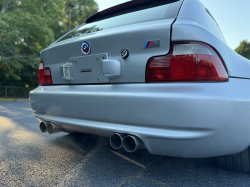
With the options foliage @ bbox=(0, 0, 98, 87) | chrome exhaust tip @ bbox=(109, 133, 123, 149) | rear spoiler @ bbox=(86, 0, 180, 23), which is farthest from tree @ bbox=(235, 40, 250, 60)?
chrome exhaust tip @ bbox=(109, 133, 123, 149)

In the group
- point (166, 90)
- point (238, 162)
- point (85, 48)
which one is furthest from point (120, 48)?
point (238, 162)

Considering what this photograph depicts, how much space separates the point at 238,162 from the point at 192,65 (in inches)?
40.2

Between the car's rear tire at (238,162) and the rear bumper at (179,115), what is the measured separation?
0.95 ft

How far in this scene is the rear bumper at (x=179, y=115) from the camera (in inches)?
58.2

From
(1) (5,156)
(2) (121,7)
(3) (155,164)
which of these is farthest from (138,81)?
(1) (5,156)

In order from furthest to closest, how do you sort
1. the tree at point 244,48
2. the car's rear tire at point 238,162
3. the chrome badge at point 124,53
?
the tree at point 244,48 < the car's rear tire at point 238,162 < the chrome badge at point 124,53

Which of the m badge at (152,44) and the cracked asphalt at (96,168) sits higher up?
the m badge at (152,44)

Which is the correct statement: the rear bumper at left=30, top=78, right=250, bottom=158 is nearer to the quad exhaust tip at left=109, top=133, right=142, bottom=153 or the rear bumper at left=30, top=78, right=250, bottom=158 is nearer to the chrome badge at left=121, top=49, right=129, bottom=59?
the quad exhaust tip at left=109, top=133, right=142, bottom=153

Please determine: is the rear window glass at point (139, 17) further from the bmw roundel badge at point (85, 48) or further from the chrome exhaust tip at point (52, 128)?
the chrome exhaust tip at point (52, 128)

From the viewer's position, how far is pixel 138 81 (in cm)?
172

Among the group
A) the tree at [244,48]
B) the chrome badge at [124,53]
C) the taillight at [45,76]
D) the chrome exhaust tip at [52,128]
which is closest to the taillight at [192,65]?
the chrome badge at [124,53]

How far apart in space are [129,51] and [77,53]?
60cm

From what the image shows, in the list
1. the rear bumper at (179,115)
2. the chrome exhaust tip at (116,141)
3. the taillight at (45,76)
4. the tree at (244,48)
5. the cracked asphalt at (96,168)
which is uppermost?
the tree at (244,48)

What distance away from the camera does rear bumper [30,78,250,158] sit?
148 cm
